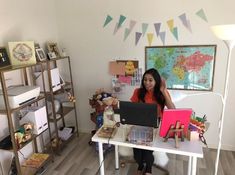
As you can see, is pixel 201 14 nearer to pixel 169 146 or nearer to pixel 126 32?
pixel 126 32

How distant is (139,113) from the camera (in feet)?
5.89

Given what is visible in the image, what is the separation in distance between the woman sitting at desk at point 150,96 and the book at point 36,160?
3.68ft

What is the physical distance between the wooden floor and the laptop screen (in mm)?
997

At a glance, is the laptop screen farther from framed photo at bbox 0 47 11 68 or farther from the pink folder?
framed photo at bbox 0 47 11 68

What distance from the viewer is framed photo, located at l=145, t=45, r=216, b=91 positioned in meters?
2.71

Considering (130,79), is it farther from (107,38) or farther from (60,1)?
(60,1)

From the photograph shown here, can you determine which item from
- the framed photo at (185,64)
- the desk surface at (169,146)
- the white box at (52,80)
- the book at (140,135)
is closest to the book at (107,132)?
the desk surface at (169,146)

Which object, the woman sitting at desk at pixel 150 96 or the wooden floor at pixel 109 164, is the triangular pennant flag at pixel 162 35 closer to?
the woman sitting at desk at pixel 150 96

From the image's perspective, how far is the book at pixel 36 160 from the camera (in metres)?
2.47

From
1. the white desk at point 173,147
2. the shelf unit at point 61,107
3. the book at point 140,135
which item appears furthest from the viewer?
the shelf unit at point 61,107

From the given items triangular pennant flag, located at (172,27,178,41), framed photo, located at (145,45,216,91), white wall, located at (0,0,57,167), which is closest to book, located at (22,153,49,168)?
white wall, located at (0,0,57,167)

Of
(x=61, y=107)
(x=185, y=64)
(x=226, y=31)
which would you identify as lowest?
(x=61, y=107)

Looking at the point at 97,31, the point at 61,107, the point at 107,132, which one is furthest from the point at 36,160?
the point at 97,31

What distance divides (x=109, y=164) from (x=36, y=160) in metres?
0.90
